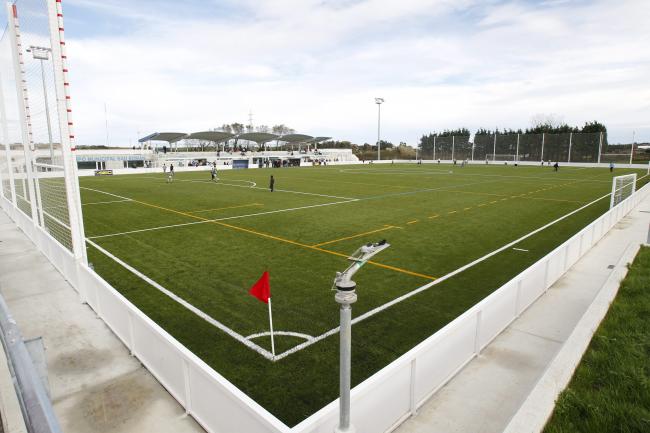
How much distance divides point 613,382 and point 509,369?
133 cm

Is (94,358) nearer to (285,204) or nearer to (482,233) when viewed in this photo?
(482,233)

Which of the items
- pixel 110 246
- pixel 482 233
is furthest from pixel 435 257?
pixel 110 246

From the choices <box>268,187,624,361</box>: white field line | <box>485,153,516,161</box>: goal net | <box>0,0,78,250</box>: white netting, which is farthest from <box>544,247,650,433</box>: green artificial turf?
<box>485,153,516,161</box>: goal net

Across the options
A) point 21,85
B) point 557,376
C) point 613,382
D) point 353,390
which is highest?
point 21,85

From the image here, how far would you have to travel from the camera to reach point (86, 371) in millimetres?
6270

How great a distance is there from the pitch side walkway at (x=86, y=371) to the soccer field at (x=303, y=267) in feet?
3.53

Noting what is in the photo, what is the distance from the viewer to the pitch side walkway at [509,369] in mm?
5238

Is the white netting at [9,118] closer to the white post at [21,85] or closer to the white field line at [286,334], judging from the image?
the white post at [21,85]

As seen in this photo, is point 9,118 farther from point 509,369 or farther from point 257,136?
point 257,136

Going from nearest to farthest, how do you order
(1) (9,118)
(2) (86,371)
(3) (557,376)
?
(3) (557,376), (2) (86,371), (1) (9,118)

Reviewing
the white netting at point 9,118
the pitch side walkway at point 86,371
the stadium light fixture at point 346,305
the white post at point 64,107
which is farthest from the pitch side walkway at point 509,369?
the white netting at point 9,118

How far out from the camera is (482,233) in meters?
16.7

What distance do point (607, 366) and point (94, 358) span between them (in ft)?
25.8

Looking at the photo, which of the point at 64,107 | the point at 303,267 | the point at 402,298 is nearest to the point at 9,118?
the point at 64,107
